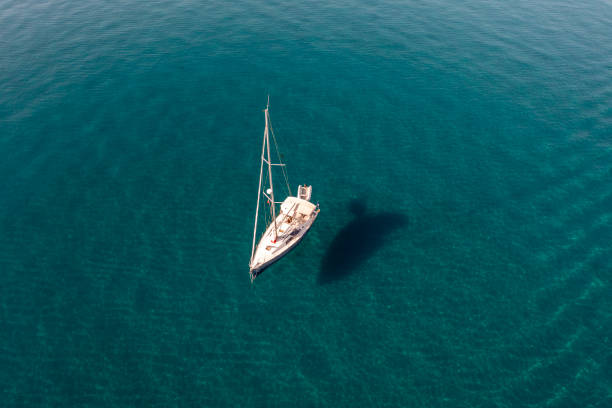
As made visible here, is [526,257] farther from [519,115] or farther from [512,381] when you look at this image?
[519,115]

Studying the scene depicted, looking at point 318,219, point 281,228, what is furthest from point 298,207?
point 318,219

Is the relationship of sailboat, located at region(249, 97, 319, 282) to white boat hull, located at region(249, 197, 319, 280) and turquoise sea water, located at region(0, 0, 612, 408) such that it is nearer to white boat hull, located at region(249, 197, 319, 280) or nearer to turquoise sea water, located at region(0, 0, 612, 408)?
white boat hull, located at region(249, 197, 319, 280)

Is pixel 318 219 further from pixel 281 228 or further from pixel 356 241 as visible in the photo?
pixel 281 228

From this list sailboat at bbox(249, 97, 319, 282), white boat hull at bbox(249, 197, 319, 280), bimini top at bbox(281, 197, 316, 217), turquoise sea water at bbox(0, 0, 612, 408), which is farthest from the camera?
bimini top at bbox(281, 197, 316, 217)

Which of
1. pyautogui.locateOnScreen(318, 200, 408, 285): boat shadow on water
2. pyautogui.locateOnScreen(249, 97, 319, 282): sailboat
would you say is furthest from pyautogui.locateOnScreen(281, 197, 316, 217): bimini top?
pyautogui.locateOnScreen(318, 200, 408, 285): boat shadow on water

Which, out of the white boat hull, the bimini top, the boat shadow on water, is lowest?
the boat shadow on water

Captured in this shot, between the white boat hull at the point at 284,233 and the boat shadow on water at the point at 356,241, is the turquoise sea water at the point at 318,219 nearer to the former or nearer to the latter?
the boat shadow on water at the point at 356,241

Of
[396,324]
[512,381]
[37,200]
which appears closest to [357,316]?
[396,324]
